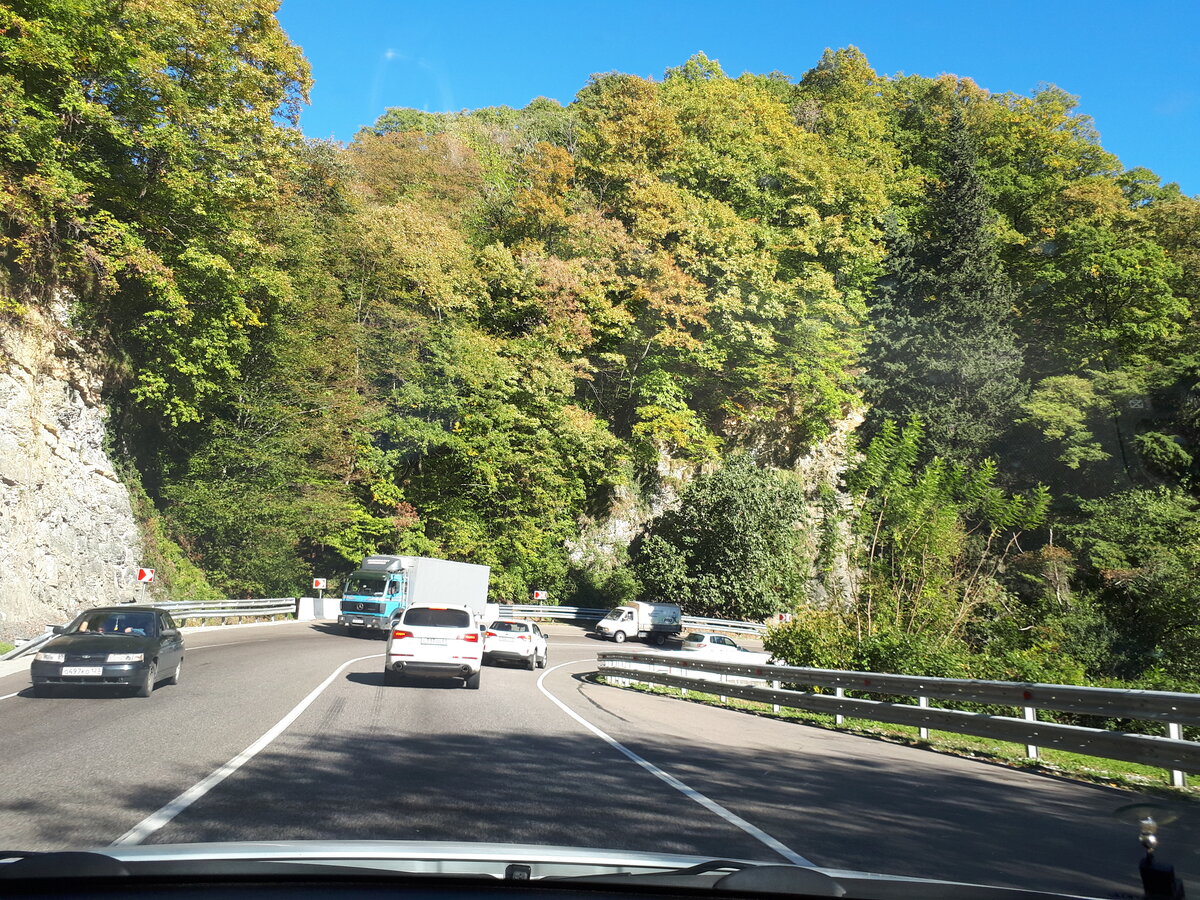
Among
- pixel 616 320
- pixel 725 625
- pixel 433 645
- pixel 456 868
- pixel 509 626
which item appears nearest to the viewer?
pixel 456 868

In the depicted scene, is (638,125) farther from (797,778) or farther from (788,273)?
(797,778)

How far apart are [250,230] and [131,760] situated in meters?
29.8

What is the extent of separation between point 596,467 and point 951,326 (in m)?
20.9

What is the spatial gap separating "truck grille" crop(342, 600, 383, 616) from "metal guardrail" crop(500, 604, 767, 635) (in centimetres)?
1180

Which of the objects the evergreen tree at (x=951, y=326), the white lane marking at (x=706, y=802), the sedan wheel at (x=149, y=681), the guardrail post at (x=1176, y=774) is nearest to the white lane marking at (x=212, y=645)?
the sedan wheel at (x=149, y=681)

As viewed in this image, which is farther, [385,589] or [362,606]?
[362,606]

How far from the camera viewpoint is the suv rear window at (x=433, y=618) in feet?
57.4

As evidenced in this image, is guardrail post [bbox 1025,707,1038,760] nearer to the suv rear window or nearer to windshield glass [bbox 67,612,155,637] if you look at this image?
the suv rear window

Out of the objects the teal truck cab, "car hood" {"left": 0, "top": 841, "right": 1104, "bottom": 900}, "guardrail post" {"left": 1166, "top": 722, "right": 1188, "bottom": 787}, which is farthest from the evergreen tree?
"car hood" {"left": 0, "top": 841, "right": 1104, "bottom": 900}

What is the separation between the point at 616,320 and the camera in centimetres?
4578

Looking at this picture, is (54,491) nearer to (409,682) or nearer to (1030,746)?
(409,682)

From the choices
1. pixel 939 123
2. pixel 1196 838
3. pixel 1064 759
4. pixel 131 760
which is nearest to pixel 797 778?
pixel 1196 838

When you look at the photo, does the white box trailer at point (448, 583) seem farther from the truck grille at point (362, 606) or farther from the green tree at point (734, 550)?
the green tree at point (734, 550)

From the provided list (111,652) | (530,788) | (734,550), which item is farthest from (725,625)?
(530,788)
